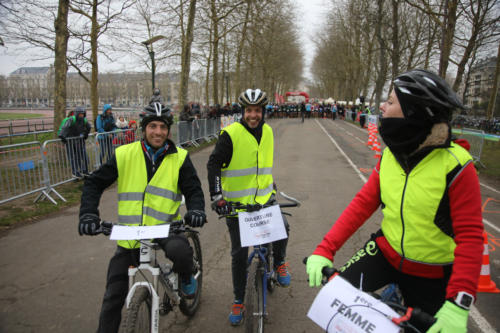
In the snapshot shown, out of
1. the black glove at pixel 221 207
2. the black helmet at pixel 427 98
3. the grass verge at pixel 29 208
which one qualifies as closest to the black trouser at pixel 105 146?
the grass verge at pixel 29 208

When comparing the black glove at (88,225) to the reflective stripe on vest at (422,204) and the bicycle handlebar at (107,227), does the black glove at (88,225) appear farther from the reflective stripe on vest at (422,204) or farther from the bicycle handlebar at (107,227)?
the reflective stripe on vest at (422,204)

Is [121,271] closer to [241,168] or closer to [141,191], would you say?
[141,191]

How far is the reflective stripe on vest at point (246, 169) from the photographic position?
10.3 feet

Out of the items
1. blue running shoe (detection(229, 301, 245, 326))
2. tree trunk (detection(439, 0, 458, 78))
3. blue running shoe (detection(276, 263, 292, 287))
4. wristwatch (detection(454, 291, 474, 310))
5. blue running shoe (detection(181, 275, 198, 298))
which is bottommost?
blue running shoe (detection(229, 301, 245, 326))

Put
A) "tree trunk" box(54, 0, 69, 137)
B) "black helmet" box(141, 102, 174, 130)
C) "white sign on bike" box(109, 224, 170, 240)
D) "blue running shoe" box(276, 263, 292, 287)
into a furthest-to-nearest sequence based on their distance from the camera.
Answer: "tree trunk" box(54, 0, 69, 137)
"blue running shoe" box(276, 263, 292, 287)
"black helmet" box(141, 102, 174, 130)
"white sign on bike" box(109, 224, 170, 240)

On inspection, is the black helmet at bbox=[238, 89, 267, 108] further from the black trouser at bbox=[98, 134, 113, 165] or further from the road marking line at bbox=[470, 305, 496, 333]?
the black trouser at bbox=[98, 134, 113, 165]

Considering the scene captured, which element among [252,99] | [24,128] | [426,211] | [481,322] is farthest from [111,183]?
[24,128]

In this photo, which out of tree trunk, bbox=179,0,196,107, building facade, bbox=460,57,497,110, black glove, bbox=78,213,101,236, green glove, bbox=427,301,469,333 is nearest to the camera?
green glove, bbox=427,301,469,333

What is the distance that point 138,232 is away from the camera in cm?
233

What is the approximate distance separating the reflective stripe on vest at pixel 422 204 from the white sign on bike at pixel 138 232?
1.44 metres

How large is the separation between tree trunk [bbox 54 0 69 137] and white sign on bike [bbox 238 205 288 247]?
1078 centimetres

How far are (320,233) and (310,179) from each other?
13.9 ft

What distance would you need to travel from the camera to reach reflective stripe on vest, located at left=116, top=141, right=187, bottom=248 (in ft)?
8.47

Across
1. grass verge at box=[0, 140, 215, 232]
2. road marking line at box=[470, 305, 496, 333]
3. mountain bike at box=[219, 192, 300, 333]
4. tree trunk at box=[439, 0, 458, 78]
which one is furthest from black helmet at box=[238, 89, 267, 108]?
tree trunk at box=[439, 0, 458, 78]
